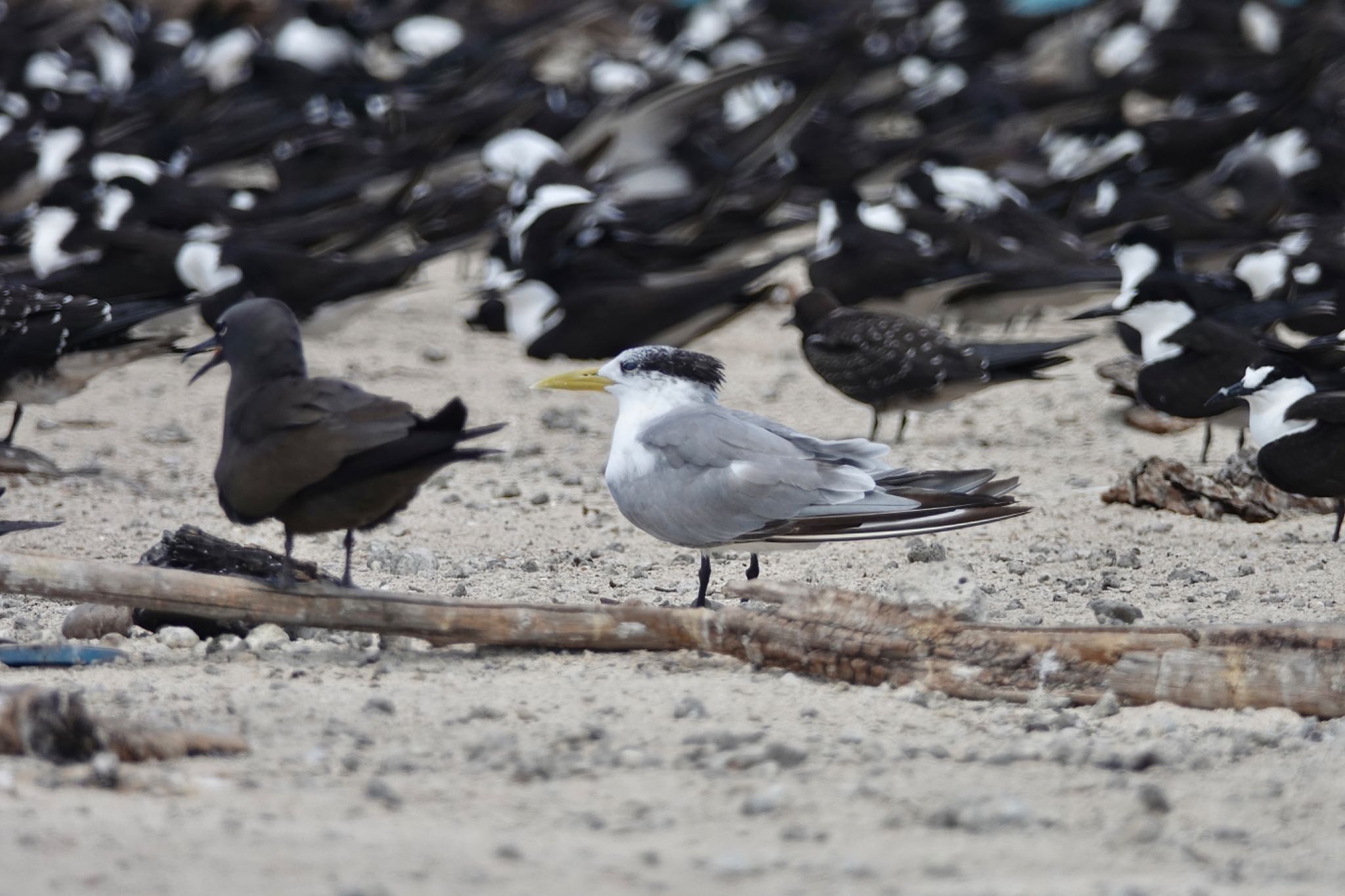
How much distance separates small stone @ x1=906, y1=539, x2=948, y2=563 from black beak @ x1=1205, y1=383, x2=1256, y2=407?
1.32m

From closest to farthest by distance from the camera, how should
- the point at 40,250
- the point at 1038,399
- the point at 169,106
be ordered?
the point at 1038,399
the point at 40,250
the point at 169,106

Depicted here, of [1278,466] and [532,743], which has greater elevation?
[1278,466]

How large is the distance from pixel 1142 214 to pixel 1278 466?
5473 mm

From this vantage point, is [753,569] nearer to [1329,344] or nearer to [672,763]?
[672,763]

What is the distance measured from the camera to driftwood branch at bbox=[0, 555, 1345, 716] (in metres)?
3.37

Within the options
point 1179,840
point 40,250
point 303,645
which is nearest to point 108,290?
point 40,250

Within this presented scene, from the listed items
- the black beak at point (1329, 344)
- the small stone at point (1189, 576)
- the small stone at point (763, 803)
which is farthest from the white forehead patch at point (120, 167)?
the small stone at point (763, 803)

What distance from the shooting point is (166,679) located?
3533 mm

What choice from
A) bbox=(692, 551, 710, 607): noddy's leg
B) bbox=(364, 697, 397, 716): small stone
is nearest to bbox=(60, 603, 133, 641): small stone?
bbox=(364, 697, 397, 716): small stone

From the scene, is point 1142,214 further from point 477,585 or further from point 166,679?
point 166,679

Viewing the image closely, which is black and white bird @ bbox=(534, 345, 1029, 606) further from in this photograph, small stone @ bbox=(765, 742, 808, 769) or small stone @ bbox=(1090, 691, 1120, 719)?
small stone @ bbox=(765, 742, 808, 769)

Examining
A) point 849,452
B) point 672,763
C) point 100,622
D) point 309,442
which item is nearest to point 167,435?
point 100,622

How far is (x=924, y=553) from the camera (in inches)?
192

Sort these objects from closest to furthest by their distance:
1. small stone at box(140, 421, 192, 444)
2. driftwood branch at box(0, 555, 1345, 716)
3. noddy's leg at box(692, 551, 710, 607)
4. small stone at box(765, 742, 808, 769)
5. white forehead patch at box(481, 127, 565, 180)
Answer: small stone at box(765, 742, 808, 769), driftwood branch at box(0, 555, 1345, 716), noddy's leg at box(692, 551, 710, 607), small stone at box(140, 421, 192, 444), white forehead patch at box(481, 127, 565, 180)
